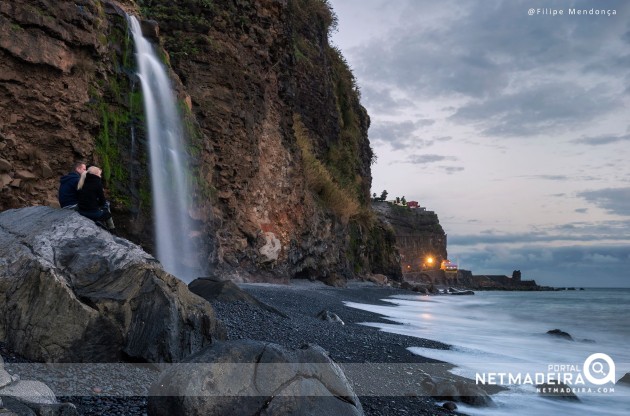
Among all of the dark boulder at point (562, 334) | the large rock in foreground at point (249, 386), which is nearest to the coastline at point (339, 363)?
the large rock in foreground at point (249, 386)

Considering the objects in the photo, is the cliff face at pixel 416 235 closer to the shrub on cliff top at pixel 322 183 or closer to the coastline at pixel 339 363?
the shrub on cliff top at pixel 322 183

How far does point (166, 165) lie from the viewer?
537 inches

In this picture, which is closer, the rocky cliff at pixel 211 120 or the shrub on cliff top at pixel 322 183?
the rocky cliff at pixel 211 120

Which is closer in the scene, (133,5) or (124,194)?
(124,194)

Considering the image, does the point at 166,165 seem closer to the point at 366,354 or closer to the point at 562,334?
the point at 366,354

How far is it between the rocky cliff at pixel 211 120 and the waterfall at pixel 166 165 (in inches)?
14.8

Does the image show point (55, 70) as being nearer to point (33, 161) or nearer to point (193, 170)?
point (33, 161)

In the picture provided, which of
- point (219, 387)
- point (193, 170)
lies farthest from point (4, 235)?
point (193, 170)

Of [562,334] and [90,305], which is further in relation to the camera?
[562,334]

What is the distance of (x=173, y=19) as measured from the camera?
58.9 feet

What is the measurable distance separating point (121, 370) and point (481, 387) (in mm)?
4660

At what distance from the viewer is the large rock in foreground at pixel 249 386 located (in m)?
3.56

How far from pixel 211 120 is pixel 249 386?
50.3 ft

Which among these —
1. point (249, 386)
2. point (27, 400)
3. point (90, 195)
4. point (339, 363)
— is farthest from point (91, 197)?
point (249, 386)
